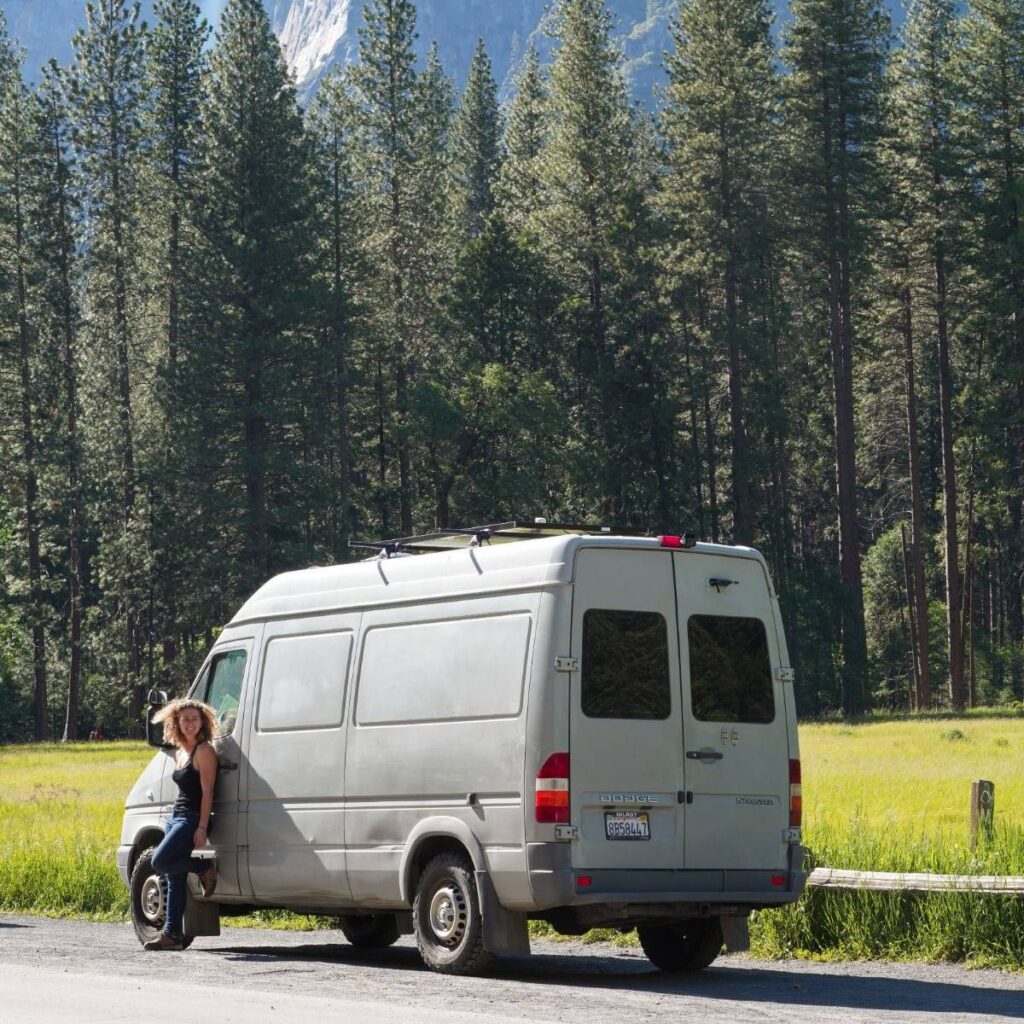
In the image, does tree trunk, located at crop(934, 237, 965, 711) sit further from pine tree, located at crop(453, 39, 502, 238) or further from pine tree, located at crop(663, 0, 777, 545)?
pine tree, located at crop(453, 39, 502, 238)

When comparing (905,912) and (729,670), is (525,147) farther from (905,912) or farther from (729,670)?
(729,670)

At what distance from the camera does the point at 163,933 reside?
12.8 m

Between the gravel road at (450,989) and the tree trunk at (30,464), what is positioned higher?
the tree trunk at (30,464)

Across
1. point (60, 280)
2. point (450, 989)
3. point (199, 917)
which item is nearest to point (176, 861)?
point (199, 917)

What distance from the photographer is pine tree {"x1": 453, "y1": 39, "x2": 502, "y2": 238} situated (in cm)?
8306

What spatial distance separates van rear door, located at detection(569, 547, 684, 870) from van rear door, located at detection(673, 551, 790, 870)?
116mm

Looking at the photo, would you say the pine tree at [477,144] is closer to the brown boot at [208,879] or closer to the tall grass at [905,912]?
the tall grass at [905,912]

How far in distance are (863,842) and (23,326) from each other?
182 ft

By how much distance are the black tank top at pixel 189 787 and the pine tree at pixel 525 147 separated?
179 ft

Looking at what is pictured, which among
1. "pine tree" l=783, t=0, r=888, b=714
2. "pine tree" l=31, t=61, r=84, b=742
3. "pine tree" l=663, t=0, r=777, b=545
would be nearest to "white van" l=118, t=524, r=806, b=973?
"pine tree" l=663, t=0, r=777, b=545

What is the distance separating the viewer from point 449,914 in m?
11.3

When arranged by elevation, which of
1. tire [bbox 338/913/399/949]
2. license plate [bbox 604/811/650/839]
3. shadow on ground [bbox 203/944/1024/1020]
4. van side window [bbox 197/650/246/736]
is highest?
van side window [bbox 197/650/246/736]

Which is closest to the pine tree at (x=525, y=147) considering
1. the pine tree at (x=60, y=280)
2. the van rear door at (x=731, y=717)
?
the pine tree at (x=60, y=280)

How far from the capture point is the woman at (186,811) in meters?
12.7
